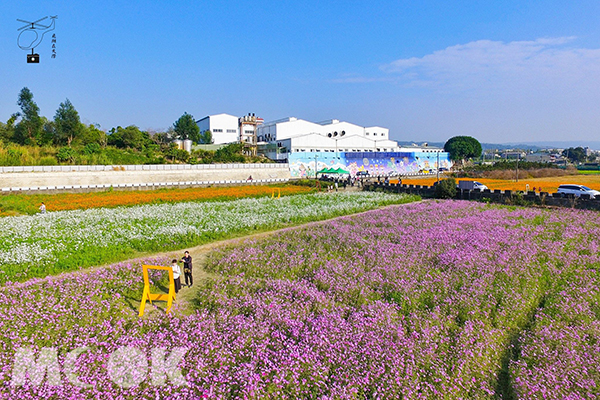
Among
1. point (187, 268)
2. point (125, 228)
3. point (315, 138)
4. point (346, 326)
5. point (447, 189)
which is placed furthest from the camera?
point (315, 138)

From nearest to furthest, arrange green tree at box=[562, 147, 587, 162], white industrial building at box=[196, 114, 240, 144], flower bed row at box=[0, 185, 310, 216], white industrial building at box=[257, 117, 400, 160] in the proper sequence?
1. flower bed row at box=[0, 185, 310, 216]
2. white industrial building at box=[257, 117, 400, 160]
3. white industrial building at box=[196, 114, 240, 144]
4. green tree at box=[562, 147, 587, 162]

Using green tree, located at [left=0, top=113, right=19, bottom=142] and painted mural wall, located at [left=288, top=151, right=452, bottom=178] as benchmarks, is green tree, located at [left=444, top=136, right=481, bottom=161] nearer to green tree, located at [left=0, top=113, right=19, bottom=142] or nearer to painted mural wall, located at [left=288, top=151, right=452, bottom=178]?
painted mural wall, located at [left=288, top=151, right=452, bottom=178]

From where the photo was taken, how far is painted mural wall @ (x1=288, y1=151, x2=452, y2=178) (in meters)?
55.1

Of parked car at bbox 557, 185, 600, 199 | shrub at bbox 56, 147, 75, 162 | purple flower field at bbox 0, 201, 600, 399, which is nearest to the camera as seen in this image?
purple flower field at bbox 0, 201, 600, 399

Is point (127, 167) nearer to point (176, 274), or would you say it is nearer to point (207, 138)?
point (176, 274)

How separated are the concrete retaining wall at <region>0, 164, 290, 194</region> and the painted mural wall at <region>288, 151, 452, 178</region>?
11.1 feet

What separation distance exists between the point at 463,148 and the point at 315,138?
47.1 meters

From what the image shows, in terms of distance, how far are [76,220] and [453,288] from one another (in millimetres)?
18162

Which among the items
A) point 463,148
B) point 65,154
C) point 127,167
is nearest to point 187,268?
point 127,167

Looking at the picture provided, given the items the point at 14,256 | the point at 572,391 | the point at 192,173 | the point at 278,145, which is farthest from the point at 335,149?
the point at 572,391

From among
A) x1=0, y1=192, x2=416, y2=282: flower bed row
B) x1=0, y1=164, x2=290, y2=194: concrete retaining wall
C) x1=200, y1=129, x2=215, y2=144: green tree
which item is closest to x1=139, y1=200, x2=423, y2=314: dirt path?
x1=0, y1=192, x2=416, y2=282: flower bed row

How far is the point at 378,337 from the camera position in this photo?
6.69 metres

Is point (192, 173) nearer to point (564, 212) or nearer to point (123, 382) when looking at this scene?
point (564, 212)

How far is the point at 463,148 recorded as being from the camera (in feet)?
305
